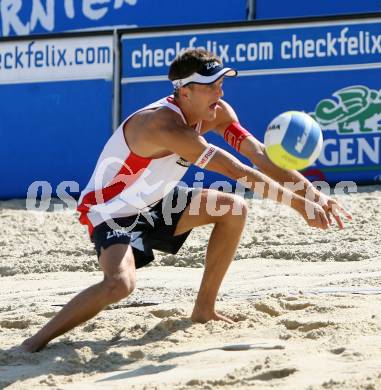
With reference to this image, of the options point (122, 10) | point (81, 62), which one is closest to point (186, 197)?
point (81, 62)

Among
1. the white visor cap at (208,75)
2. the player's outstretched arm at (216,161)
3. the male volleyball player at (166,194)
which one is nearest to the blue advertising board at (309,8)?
the male volleyball player at (166,194)

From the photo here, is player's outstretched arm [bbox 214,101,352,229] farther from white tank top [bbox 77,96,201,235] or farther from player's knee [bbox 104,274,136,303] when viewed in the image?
player's knee [bbox 104,274,136,303]

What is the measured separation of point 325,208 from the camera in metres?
5.77

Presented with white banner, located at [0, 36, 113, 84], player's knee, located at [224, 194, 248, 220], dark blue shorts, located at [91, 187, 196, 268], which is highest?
white banner, located at [0, 36, 113, 84]

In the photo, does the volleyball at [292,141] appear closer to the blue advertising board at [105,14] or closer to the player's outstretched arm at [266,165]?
the player's outstretched arm at [266,165]

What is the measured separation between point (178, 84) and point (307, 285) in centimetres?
189

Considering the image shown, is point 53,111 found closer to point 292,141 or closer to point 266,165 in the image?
point 266,165

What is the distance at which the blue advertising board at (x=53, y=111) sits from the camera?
1090 centimetres

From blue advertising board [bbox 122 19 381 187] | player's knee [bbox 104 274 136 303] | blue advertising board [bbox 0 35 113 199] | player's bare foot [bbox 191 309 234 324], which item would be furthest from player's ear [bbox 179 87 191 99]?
blue advertising board [bbox 0 35 113 199]

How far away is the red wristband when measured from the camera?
21.2 ft

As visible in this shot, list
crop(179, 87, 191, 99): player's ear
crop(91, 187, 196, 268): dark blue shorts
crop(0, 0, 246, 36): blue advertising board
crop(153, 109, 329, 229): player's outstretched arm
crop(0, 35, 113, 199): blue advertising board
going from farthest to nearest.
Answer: crop(0, 0, 246, 36): blue advertising board, crop(0, 35, 113, 199): blue advertising board, crop(179, 87, 191, 99): player's ear, crop(91, 187, 196, 268): dark blue shorts, crop(153, 109, 329, 229): player's outstretched arm

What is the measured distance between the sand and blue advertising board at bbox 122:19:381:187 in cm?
54

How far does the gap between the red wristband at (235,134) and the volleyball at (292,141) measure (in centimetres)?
68

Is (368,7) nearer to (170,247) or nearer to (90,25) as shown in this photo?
(90,25)
